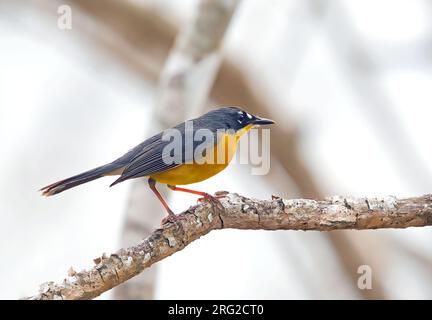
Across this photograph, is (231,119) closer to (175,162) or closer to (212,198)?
(175,162)

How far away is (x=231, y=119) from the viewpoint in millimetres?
6199

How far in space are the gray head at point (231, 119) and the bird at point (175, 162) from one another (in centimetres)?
9

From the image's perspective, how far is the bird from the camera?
17.8 ft

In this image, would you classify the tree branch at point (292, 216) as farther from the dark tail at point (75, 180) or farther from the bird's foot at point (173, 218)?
the dark tail at point (75, 180)

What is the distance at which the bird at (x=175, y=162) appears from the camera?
5422 mm

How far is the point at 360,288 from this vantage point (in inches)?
354

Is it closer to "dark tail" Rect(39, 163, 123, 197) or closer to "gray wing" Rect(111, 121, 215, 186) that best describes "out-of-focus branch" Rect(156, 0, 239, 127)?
"gray wing" Rect(111, 121, 215, 186)

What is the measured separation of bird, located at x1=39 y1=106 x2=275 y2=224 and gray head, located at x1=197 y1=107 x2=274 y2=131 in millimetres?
91

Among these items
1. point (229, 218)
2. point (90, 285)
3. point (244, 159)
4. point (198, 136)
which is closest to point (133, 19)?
point (244, 159)

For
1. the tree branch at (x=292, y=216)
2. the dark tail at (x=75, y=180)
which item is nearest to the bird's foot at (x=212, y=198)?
the tree branch at (x=292, y=216)

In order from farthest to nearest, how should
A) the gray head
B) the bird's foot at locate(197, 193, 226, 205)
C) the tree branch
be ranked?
the gray head, the bird's foot at locate(197, 193, 226, 205), the tree branch

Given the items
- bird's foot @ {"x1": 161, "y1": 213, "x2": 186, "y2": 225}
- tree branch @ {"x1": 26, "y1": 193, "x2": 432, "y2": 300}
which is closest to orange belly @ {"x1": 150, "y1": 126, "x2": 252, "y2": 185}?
tree branch @ {"x1": 26, "y1": 193, "x2": 432, "y2": 300}

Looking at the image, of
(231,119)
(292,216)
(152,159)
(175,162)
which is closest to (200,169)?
(175,162)

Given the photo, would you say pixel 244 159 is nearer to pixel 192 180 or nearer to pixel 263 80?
pixel 263 80
